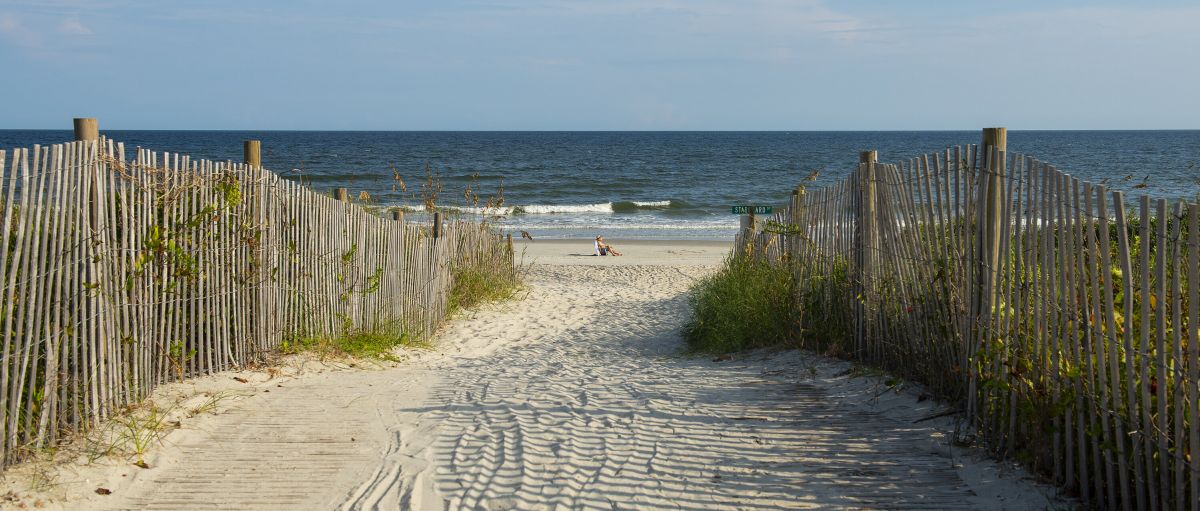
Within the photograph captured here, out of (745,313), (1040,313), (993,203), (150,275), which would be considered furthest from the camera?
(745,313)

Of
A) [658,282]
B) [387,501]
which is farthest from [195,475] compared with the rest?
[658,282]

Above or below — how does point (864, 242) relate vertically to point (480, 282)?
above

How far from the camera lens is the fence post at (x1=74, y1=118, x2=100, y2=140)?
5051 millimetres

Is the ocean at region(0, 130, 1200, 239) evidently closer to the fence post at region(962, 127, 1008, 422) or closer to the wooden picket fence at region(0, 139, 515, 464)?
the wooden picket fence at region(0, 139, 515, 464)

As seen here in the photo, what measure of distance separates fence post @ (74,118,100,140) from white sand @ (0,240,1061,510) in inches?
64.9

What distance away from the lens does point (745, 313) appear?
812 cm

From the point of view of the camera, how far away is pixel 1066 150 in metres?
78.8

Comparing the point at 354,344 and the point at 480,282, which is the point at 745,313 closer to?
the point at 354,344

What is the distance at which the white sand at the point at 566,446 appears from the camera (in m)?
4.34

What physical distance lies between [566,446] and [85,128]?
303 cm

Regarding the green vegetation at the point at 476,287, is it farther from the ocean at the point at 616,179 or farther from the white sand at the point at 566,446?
the white sand at the point at 566,446

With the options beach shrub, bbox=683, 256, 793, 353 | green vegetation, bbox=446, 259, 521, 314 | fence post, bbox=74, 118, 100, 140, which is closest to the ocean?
green vegetation, bbox=446, 259, 521, 314

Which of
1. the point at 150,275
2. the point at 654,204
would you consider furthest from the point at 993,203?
the point at 654,204

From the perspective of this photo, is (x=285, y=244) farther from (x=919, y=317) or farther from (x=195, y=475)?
(x=919, y=317)
